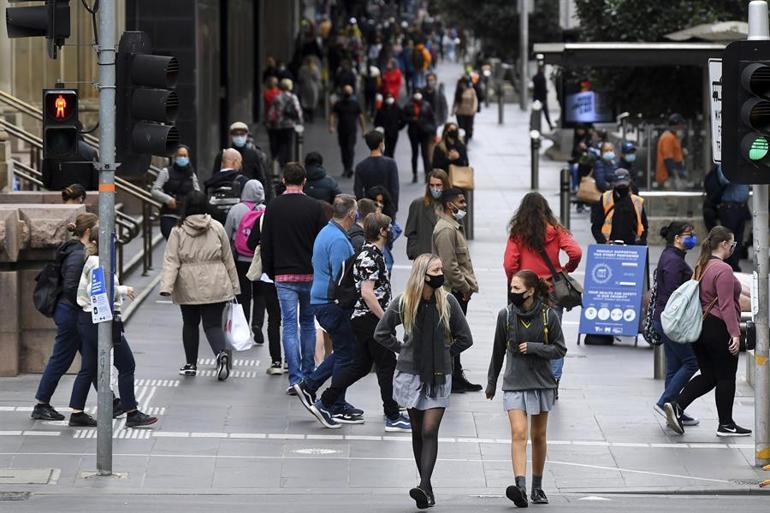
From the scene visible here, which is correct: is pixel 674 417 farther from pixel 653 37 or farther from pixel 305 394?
pixel 653 37

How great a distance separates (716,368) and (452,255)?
92.9 inches

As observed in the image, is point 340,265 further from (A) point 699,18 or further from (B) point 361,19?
(B) point 361,19

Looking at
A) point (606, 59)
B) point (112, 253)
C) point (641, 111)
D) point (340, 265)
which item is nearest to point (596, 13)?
point (641, 111)

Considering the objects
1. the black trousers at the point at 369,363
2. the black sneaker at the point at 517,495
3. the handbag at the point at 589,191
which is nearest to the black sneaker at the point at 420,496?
the black sneaker at the point at 517,495

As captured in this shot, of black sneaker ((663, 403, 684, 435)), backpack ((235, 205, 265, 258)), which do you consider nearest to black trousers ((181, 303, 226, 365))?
backpack ((235, 205, 265, 258))

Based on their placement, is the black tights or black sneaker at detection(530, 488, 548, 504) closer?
the black tights

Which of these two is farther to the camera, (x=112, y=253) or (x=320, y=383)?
(x=320, y=383)

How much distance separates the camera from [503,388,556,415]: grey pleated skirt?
448 inches

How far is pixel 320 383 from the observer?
13.9 metres

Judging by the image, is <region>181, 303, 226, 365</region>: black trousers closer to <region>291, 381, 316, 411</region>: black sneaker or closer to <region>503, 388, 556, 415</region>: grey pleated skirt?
<region>291, 381, 316, 411</region>: black sneaker

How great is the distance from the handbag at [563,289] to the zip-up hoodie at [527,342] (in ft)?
9.10

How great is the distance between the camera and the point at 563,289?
14.2 m

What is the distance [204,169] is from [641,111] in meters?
7.90

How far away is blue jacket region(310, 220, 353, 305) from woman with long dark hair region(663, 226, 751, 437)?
2.71 m
